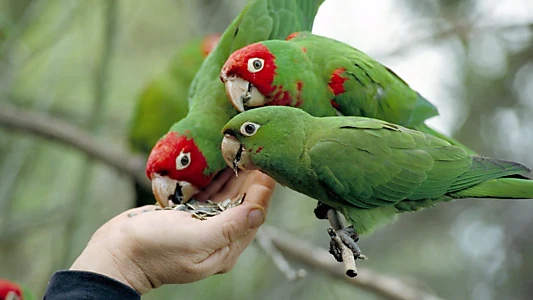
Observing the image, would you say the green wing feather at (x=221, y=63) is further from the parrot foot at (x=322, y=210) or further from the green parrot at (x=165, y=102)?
the green parrot at (x=165, y=102)

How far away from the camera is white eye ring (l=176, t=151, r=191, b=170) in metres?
1.94

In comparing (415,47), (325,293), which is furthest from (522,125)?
(325,293)

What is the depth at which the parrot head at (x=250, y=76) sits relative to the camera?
1.74m

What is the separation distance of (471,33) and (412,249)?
219 centimetres

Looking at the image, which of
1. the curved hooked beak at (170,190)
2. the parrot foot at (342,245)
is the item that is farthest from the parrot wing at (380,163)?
the curved hooked beak at (170,190)

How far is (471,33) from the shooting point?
11.2 feet

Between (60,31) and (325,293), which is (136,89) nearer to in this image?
(60,31)

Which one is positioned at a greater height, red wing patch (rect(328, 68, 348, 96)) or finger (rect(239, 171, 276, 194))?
red wing patch (rect(328, 68, 348, 96))

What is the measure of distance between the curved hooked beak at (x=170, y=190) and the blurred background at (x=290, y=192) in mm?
1238

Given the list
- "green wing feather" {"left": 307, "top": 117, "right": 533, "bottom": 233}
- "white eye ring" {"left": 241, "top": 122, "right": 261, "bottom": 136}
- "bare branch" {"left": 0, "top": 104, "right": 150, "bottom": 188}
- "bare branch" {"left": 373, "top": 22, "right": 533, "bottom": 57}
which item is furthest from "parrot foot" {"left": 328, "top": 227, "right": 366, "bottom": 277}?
"bare branch" {"left": 373, "top": 22, "right": 533, "bottom": 57}

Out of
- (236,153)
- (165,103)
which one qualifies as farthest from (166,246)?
(165,103)

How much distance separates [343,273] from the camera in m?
2.83

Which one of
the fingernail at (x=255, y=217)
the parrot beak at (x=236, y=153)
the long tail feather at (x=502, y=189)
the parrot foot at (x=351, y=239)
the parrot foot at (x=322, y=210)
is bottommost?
the parrot foot at (x=322, y=210)

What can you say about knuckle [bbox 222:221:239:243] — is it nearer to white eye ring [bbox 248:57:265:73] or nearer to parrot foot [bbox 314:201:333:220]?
parrot foot [bbox 314:201:333:220]
